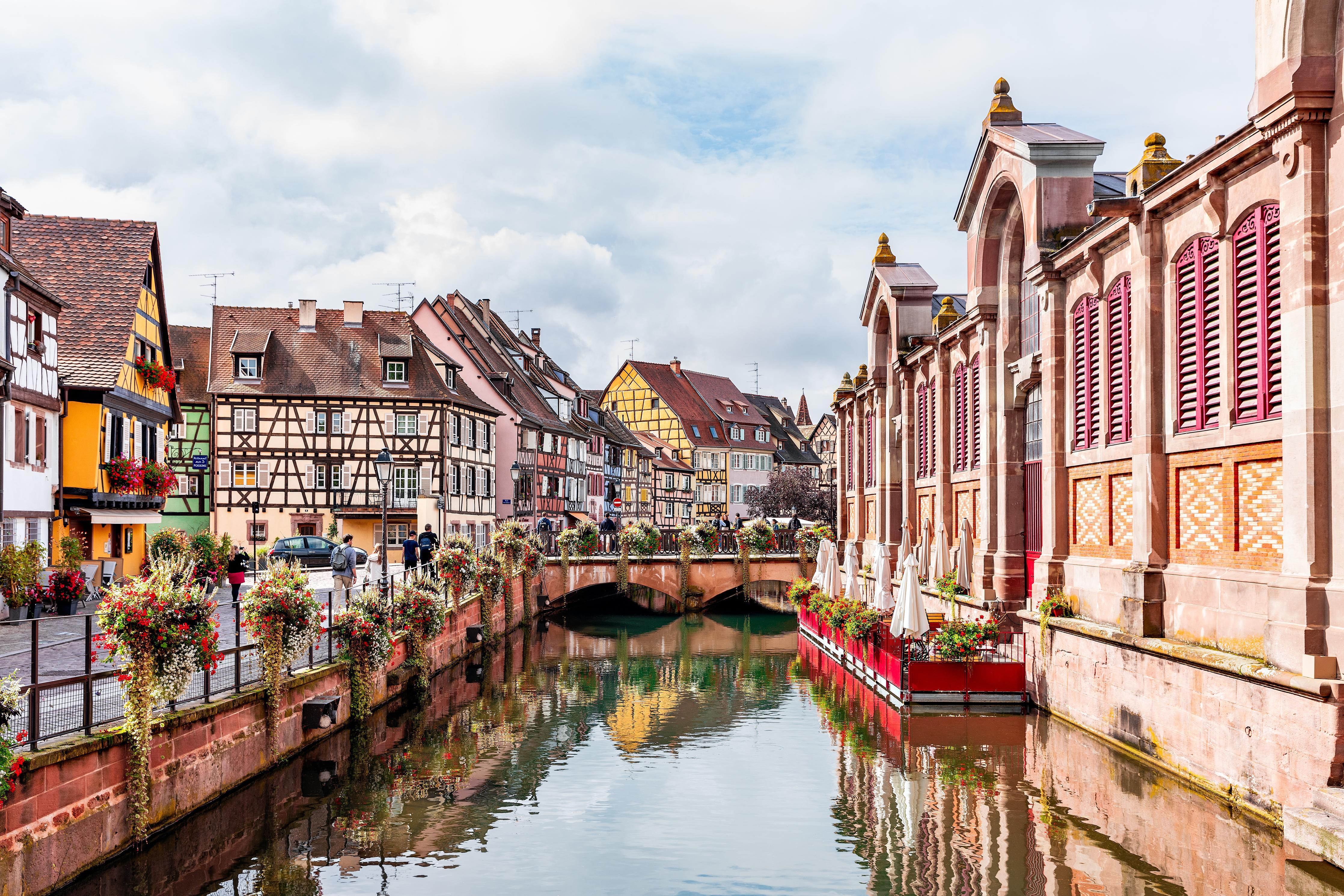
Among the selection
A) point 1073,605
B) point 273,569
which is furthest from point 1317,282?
point 273,569

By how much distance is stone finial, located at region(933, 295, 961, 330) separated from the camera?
99.5ft

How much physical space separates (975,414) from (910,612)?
729 cm

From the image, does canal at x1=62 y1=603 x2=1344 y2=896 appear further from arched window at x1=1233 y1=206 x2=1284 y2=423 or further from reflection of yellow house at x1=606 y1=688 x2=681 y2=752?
arched window at x1=1233 y1=206 x2=1284 y2=423

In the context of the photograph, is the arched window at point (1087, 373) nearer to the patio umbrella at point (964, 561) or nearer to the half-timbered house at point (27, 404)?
the patio umbrella at point (964, 561)

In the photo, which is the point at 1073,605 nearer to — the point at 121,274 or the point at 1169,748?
the point at 1169,748

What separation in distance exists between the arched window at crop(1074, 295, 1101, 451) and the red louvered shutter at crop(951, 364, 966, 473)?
8.03 meters

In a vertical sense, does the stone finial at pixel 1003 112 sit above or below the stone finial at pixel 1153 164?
above

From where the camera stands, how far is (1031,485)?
80.1ft

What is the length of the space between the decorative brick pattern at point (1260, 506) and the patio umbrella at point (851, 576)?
1587 centimetres

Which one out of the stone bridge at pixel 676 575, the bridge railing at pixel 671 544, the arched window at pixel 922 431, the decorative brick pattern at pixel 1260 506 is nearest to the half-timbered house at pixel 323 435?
the bridge railing at pixel 671 544

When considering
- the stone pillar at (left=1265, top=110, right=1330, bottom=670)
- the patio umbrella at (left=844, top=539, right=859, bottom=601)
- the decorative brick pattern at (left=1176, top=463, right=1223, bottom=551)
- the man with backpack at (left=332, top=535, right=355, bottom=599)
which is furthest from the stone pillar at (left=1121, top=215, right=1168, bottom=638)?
the man with backpack at (left=332, top=535, right=355, bottom=599)

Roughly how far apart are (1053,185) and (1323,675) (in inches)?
481

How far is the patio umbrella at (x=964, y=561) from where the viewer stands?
2675cm

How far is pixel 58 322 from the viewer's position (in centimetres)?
3250
